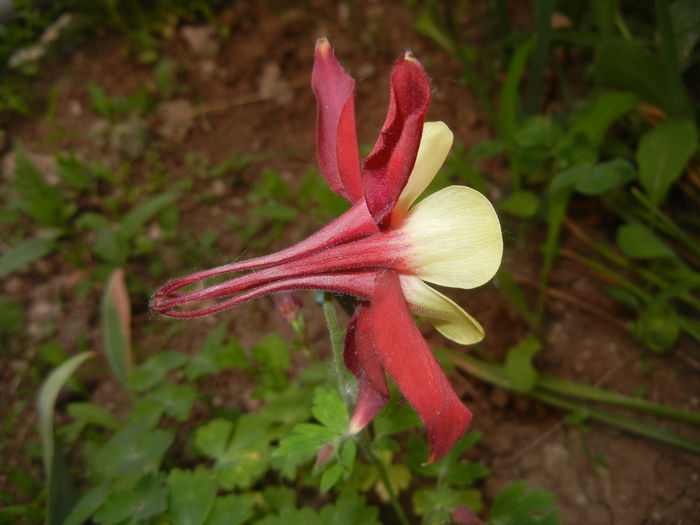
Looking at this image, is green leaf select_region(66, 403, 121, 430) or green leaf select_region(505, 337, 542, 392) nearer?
green leaf select_region(505, 337, 542, 392)

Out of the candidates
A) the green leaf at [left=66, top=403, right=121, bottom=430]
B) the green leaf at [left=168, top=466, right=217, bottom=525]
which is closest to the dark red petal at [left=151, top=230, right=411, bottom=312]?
the green leaf at [left=168, top=466, right=217, bottom=525]

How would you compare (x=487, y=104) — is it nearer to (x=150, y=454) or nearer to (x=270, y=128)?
(x=270, y=128)

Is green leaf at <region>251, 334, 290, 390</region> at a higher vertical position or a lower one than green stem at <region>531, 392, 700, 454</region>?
higher

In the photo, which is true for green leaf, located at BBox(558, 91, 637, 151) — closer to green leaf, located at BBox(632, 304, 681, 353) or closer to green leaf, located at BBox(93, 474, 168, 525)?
green leaf, located at BBox(632, 304, 681, 353)

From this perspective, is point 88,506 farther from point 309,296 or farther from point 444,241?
point 444,241

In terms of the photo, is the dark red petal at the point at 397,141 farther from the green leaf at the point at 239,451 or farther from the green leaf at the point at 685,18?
the green leaf at the point at 685,18

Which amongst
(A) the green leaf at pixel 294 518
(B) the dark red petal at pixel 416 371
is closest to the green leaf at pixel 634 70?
(B) the dark red petal at pixel 416 371

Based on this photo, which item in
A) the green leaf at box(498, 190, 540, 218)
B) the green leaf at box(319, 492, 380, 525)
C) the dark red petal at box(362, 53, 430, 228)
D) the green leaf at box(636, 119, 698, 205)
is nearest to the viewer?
the dark red petal at box(362, 53, 430, 228)
